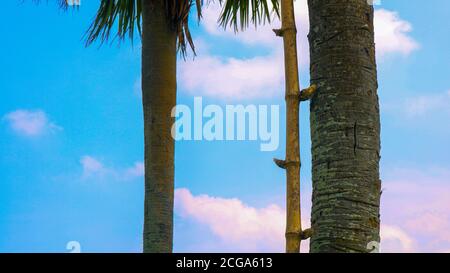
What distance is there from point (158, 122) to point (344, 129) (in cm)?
508

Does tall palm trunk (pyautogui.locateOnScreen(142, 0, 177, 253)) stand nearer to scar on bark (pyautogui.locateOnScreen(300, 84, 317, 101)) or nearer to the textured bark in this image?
the textured bark

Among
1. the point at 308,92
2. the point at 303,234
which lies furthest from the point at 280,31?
the point at 303,234

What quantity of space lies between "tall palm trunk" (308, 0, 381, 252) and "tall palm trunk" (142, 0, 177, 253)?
461cm

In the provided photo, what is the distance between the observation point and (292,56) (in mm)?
6375

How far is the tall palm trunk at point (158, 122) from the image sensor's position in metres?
9.63

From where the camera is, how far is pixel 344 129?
5.22 metres

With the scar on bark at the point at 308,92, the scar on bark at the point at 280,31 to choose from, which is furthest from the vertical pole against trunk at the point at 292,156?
the scar on bark at the point at 280,31

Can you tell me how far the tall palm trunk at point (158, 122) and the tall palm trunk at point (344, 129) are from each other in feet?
15.1

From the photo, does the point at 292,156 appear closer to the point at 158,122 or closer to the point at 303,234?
the point at 303,234

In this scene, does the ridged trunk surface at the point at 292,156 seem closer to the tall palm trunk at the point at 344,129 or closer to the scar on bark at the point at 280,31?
the scar on bark at the point at 280,31

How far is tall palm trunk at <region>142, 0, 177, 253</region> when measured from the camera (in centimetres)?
963

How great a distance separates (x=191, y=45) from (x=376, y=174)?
749cm

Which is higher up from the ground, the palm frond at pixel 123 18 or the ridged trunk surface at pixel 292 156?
the palm frond at pixel 123 18

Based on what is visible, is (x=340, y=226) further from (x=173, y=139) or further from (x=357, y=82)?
(x=173, y=139)
